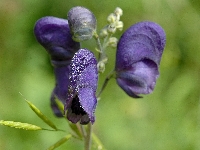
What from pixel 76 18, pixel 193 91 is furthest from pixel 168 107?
pixel 76 18

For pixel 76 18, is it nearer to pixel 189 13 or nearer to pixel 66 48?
pixel 66 48

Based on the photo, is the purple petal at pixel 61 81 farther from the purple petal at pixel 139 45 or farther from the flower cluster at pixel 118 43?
the purple petal at pixel 139 45

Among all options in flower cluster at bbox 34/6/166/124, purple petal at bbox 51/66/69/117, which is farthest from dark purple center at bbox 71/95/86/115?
purple petal at bbox 51/66/69/117

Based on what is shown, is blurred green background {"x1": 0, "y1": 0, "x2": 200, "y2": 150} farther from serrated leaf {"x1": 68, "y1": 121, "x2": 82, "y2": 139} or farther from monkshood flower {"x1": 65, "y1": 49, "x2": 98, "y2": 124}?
monkshood flower {"x1": 65, "y1": 49, "x2": 98, "y2": 124}

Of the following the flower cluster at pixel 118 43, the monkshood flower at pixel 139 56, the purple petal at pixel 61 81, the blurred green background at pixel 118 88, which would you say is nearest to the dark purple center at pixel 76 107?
the flower cluster at pixel 118 43

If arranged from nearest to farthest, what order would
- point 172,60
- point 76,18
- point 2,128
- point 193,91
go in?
point 76,18 < point 2,128 < point 193,91 < point 172,60
